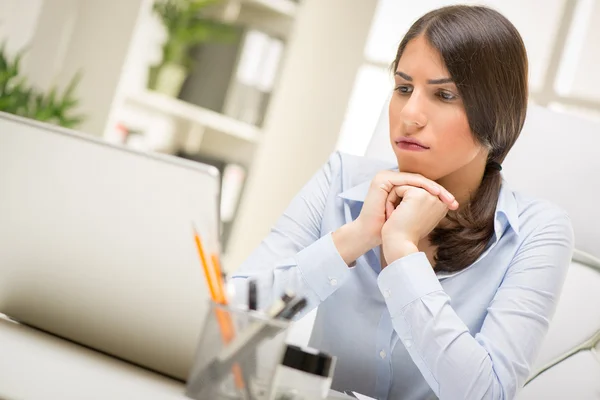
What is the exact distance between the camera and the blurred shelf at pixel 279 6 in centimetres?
324

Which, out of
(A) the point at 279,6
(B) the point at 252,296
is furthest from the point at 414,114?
(A) the point at 279,6

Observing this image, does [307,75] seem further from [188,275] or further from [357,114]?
[188,275]

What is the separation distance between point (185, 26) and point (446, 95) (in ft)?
6.46

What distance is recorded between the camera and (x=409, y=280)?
1148 mm

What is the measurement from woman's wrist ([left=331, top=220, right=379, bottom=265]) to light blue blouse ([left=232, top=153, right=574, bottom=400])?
0.05 feet

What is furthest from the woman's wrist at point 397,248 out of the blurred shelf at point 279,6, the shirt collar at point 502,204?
the blurred shelf at point 279,6

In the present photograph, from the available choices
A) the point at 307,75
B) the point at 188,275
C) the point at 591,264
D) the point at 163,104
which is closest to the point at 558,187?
the point at 591,264

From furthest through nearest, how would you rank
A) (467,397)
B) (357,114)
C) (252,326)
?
(357,114) → (467,397) → (252,326)

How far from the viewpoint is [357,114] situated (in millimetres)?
3607

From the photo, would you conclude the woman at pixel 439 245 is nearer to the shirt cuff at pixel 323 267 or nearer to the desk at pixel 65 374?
the shirt cuff at pixel 323 267

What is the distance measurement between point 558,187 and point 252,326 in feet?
3.43

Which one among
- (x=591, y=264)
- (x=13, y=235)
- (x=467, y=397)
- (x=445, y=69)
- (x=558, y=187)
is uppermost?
(x=445, y=69)

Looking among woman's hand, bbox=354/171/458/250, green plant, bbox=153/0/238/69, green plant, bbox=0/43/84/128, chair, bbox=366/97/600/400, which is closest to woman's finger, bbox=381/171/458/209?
woman's hand, bbox=354/171/458/250

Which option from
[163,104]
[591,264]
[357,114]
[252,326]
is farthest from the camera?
[357,114]
